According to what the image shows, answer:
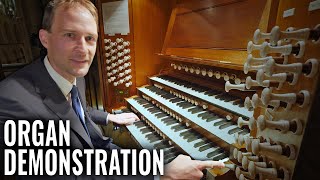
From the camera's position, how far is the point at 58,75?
49.4 inches

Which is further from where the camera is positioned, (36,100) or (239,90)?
(239,90)

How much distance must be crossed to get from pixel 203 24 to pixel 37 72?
1.65 meters

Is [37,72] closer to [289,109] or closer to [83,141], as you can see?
[83,141]

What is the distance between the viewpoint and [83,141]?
1.24 m

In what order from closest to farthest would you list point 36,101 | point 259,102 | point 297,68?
point 297,68 < point 259,102 < point 36,101

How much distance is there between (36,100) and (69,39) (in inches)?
17.4

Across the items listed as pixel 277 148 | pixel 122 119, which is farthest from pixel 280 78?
pixel 122 119

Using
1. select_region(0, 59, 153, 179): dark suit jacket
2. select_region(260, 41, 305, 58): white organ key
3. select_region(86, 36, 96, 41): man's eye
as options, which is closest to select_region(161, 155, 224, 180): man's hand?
select_region(0, 59, 153, 179): dark suit jacket

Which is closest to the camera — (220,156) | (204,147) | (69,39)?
(69,39)

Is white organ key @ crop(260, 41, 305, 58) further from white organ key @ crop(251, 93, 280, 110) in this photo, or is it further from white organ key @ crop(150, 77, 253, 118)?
white organ key @ crop(150, 77, 253, 118)

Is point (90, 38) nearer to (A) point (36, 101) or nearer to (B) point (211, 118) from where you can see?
(A) point (36, 101)

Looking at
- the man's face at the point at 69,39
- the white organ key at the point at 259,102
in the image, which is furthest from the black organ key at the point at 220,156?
the man's face at the point at 69,39

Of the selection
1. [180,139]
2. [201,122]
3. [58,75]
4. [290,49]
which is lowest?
[180,139]

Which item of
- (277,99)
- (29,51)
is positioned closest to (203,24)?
(277,99)
